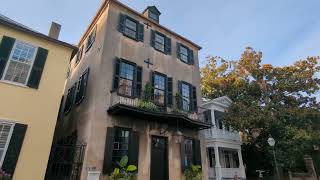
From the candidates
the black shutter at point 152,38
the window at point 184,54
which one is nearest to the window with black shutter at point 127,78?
the black shutter at point 152,38

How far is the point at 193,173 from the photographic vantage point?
485 inches

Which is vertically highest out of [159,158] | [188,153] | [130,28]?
[130,28]

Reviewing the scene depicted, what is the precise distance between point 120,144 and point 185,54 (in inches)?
339

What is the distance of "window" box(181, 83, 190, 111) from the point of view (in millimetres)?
14155

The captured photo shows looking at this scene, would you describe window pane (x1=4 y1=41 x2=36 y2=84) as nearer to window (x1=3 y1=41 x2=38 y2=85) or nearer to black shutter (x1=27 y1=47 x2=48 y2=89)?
window (x1=3 y1=41 x2=38 y2=85)

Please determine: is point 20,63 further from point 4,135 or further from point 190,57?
point 190,57

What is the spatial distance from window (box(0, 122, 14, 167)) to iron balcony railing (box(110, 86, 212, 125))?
4175 mm

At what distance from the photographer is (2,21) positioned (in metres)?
9.14

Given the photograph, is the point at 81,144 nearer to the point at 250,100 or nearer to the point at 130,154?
the point at 130,154

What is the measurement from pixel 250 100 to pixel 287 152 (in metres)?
Result: 5.05

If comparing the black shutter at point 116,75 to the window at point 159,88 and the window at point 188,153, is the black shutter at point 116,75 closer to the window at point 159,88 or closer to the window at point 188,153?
the window at point 159,88

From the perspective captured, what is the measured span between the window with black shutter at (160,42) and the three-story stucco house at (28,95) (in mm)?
5633

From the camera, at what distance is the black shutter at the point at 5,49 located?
29.0ft

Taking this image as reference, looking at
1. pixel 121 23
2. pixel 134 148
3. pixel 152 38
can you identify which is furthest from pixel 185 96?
pixel 121 23
